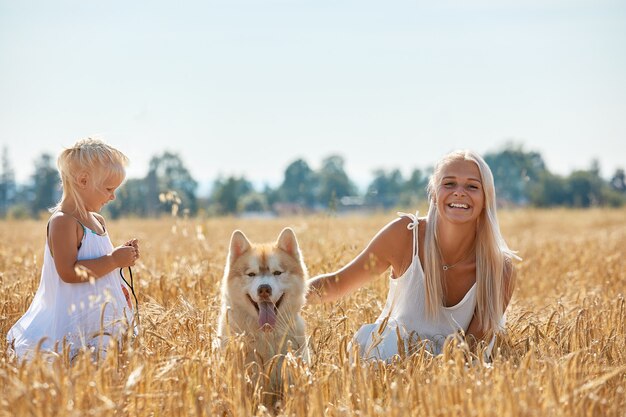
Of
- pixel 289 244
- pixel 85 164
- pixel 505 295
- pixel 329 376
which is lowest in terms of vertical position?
pixel 329 376

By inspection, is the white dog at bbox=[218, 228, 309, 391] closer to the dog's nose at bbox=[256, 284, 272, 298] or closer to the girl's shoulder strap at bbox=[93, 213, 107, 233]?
the dog's nose at bbox=[256, 284, 272, 298]

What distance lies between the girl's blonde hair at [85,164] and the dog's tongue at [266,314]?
4.08ft

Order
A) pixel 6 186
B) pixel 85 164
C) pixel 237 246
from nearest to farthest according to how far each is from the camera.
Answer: pixel 85 164, pixel 237 246, pixel 6 186

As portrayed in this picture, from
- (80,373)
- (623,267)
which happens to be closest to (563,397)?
(80,373)

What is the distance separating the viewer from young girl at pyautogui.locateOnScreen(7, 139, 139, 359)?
12.2 ft

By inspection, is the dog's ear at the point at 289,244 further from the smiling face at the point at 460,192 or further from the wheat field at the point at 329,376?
the smiling face at the point at 460,192

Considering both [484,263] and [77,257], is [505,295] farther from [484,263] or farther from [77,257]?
[77,257]

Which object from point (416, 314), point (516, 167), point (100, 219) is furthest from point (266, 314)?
point (516, 167)

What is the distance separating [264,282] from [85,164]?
1320 millimetres

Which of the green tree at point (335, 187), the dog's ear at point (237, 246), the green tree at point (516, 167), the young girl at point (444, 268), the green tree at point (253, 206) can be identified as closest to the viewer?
the dog's ear at point (237, 246)

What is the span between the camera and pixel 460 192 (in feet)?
13.5

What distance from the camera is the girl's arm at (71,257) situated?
3717 mm

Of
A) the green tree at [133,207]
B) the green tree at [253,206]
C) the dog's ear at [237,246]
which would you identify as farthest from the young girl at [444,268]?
the green tree at [133,207]

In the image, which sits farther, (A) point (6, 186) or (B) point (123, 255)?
(A) point (6, 186)
